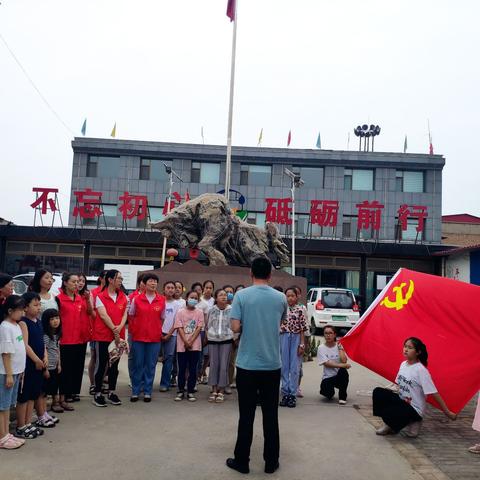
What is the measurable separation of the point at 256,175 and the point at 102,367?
24944 millimetres

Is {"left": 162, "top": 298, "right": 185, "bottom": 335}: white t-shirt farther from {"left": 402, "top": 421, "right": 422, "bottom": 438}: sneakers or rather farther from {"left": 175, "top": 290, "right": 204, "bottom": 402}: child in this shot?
{"left": 402, "top": 421, "right": 422, "bottom": 438}: sneakers

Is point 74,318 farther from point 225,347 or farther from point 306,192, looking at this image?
point 306,192

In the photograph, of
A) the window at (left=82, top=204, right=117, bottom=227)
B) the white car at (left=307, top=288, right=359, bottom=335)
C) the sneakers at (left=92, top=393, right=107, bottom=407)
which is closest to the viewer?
the sneakers at (left=92, top=393, right=107, bottom=407)

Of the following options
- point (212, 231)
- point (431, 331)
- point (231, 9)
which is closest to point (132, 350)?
point (431, 331)

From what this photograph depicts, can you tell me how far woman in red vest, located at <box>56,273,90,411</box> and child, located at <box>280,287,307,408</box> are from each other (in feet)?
8.02

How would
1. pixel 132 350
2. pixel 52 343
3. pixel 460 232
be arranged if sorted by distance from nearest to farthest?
pixel 52 343
pixel 132 350
pixel 460 232

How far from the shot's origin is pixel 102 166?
97.6 feet

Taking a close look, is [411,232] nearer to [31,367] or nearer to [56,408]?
[56,408]

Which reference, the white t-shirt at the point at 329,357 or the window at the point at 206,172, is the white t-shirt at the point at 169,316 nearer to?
the white t-shirt at the point at 329,357

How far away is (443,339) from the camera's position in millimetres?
5410

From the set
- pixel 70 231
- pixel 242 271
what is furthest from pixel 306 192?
pixel 242 271

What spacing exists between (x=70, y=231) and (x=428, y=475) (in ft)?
69.7

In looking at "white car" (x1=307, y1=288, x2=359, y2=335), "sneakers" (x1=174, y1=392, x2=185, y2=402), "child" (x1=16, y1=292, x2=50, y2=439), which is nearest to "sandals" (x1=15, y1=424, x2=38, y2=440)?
"child" (x1=16, y1=292, x2=50, y2=439)

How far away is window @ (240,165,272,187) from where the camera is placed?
29703 mm
